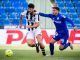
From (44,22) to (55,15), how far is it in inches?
206

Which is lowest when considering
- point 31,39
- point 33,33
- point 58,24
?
point 31,39

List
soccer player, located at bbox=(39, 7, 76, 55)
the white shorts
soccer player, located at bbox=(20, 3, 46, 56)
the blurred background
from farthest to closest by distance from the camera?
the blurred background → soccer player, located at bbox=(39, 7, 76, 55) → the white shorts → soccer player, located at bbox=(20, 3, 46, 56)

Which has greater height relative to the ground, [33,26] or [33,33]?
[33,26]

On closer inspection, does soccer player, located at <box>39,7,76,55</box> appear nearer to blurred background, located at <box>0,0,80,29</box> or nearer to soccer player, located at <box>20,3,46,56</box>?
soccer player, located at <box>20,3,46,56</box>

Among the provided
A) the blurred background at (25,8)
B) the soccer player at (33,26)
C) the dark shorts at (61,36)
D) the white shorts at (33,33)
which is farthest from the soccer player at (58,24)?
the blurred background at (25,8)

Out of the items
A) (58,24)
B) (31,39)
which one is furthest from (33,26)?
(58,24)

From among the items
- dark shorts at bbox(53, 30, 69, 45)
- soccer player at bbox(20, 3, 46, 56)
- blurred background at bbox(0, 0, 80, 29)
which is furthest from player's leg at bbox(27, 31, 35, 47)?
blurred background at bbox(0, 0, 80, 29)

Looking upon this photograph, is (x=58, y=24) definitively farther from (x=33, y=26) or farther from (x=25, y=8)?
(x=25, y=8)

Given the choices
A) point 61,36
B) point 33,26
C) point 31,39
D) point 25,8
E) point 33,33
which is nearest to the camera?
point 33,26

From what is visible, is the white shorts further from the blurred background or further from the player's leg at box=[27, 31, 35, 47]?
the blurred background

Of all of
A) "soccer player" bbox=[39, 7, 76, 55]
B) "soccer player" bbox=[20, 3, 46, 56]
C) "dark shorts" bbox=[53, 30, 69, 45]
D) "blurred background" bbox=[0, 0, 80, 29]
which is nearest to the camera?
"soccer player" bbox=[20, 3, 46, 56]

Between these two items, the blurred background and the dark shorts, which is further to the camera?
the blurred background

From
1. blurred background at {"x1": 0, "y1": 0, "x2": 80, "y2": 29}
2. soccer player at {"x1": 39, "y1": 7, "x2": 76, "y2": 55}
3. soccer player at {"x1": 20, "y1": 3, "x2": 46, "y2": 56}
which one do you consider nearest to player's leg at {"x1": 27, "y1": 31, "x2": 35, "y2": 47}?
soccer player at {"x1": 20, "y1": 3, "x2": 46, "y2": 56}

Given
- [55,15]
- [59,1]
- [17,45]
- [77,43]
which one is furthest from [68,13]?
[55,15]
